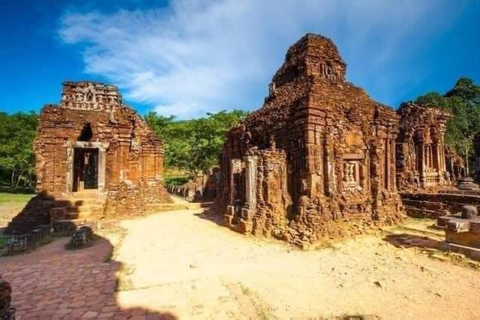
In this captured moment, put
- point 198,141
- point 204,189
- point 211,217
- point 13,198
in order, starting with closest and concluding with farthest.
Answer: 1. point 211,217
2. point 204,189
3. point 13,198
4. point 198,141

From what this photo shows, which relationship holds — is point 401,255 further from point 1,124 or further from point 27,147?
point 1,124

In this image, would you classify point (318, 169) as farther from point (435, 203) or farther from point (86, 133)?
point (86, 133)

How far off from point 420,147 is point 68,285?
64.8 feet

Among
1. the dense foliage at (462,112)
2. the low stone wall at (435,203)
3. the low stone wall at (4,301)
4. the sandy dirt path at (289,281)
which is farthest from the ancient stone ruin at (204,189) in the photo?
the dense foliage at (462,112)

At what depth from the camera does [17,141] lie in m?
32.0

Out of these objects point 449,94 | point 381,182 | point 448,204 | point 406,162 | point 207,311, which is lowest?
point 207,311

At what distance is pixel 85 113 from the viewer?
15.0 meters

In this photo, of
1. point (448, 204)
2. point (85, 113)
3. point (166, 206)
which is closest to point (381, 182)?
point (448, 204)

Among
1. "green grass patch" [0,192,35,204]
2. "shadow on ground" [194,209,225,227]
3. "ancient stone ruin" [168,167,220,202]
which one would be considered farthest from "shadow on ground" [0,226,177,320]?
"green grass patch" [0,192,35,204]

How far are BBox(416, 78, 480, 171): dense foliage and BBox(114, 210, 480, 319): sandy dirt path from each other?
34.6 meters

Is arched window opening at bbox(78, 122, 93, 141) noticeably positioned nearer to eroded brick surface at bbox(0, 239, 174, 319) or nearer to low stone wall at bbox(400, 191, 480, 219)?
eroded brick surface at bbox(0, 239, 174, 319)

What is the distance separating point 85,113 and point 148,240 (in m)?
8.80

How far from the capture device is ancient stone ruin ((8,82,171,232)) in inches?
519

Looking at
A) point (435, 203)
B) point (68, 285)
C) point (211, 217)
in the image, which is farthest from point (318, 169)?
point (68, 285)
